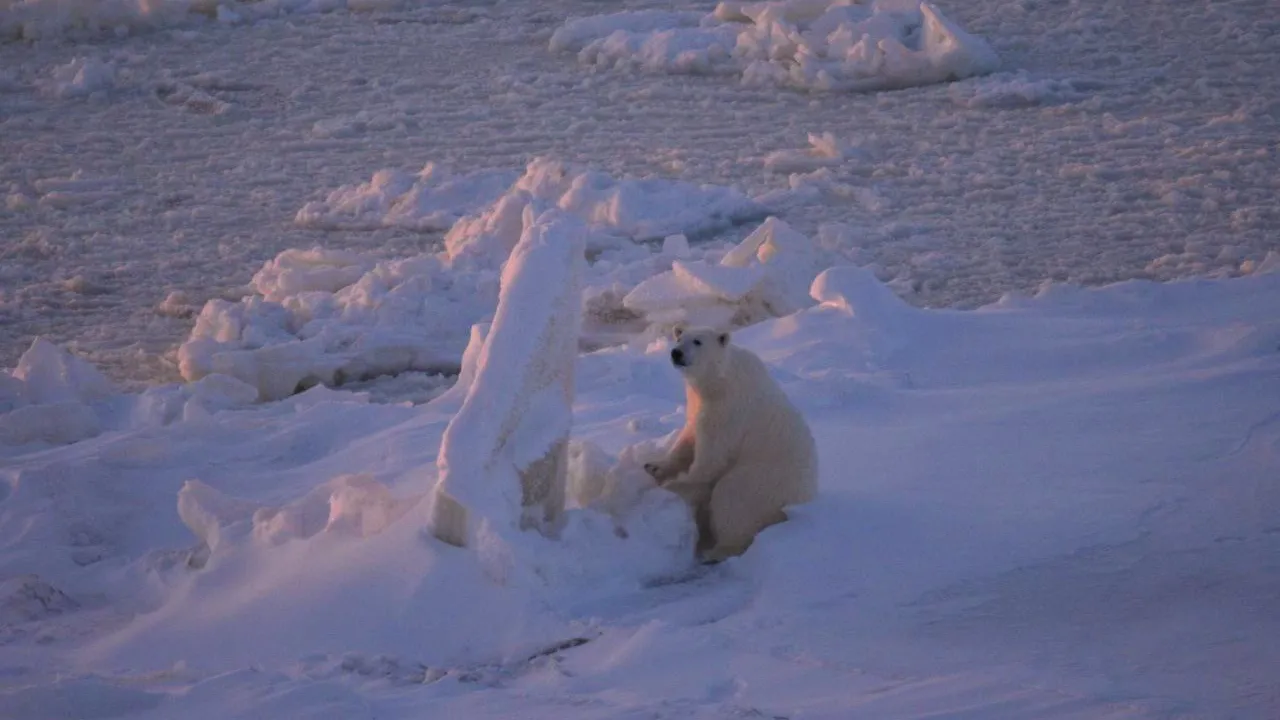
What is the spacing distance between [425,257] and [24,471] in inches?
132

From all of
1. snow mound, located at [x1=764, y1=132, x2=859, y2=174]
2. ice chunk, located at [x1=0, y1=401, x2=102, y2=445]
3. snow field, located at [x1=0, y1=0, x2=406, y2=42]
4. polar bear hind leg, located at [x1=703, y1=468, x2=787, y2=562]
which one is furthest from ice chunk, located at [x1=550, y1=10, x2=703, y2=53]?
polar bear hind leg, located at [x1=703, y1=468, x2=787, y2=562]

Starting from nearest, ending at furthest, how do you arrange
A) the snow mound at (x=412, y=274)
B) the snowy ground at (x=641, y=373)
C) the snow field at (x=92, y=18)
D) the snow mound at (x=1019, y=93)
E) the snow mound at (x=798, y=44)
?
the snowy ground at (x=641, y=373)
the snow mound at (x=412, y=274)
the snow mound at (x=1019, y=93)
the snow mound at (x=798, y=44)
the snow field at (x=92, y=18)

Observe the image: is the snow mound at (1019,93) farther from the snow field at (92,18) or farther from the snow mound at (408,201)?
the snow field at (92,18)

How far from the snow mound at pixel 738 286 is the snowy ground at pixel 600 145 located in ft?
2.26

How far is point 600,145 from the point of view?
1191 centimetres

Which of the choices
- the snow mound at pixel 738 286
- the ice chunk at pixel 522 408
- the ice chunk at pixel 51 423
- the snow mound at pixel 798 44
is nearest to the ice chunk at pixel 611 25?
the snow mound at pixel 798 44

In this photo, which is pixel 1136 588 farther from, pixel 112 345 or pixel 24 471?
pixel 112 345

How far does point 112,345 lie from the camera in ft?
27.7

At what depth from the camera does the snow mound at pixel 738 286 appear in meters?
8.23

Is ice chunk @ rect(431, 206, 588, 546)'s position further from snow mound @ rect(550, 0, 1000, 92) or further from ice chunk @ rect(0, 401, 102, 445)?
snow mound @ rect(550, 0, 1000, 92)

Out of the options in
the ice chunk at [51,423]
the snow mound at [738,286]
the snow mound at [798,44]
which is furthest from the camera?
the snow mound at [798,44]

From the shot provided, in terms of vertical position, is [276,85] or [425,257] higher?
[276,85]

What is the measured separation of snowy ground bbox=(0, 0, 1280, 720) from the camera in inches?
156

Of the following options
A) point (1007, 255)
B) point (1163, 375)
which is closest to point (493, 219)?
point (1007, 255)
